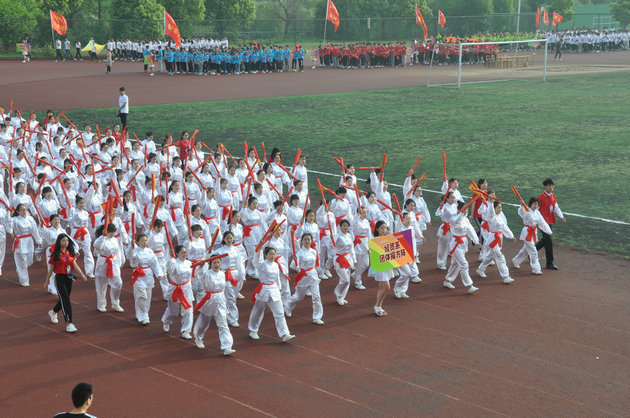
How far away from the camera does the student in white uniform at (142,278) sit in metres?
11.6

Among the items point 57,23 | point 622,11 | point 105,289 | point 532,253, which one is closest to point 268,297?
point 105,289

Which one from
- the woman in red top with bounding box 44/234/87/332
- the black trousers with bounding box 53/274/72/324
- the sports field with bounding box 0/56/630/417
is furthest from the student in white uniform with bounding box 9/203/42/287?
the black trousers with bounding box 53/274/72/324

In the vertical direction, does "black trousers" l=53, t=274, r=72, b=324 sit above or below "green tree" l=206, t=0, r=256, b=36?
below

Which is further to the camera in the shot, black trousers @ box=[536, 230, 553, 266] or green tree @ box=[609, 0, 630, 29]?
green tree @ box=[609, 0, 630, 29]

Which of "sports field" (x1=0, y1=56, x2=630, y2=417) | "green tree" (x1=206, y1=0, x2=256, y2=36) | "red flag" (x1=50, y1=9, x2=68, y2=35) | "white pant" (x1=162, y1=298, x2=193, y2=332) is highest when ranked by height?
"green tree" (x1=206, y1=0, x2=256, y2=36)

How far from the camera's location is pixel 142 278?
11.6 m

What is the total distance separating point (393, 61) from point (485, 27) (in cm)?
2366

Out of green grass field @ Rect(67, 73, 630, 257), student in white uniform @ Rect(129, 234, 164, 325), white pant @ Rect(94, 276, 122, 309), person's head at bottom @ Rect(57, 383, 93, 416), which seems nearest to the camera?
person's head at bottom @ Rect(57, 383, 93, 416)

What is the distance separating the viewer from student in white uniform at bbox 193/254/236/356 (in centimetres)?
1047

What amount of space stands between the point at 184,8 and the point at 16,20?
12685 millimetres

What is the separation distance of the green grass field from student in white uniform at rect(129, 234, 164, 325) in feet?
28.5

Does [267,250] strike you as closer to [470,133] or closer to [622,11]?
[470,133]

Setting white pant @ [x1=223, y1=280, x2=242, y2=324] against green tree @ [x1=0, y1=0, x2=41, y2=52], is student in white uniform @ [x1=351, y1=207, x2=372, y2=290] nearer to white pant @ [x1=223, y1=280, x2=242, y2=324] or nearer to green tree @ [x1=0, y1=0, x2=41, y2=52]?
white pant @ [x1=223, y1=280, x2=242, y2=324]

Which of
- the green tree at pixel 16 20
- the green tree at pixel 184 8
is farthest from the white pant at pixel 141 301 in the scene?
the green tree at pixel 184 8
